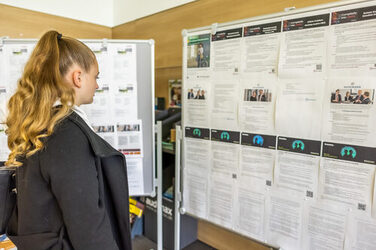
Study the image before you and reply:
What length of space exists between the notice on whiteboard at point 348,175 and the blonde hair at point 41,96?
1.18 m

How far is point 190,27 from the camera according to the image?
210 cm

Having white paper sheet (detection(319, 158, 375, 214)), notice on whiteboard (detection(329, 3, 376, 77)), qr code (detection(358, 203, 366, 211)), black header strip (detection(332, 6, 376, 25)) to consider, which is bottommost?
qr code (detection(358, 203, 366, 211))

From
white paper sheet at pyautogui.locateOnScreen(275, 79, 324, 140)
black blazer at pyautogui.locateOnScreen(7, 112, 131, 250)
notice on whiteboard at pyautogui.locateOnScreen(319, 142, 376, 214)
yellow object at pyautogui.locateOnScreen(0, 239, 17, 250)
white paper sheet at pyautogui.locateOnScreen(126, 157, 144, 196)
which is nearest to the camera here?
black blazer at pyautogui.locateOnScreen(7, 112, 131, 250)

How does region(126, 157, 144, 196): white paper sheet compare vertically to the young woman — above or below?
below

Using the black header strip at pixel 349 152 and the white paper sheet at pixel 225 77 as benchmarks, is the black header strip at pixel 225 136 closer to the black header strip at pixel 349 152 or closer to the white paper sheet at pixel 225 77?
the white paper sheet at pixel 225 77

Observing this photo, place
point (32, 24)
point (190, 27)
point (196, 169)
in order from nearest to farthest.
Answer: point (196, 169)
point (190, 27)
point (32, 24)

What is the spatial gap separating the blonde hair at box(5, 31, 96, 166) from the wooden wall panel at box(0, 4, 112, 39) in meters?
1.69

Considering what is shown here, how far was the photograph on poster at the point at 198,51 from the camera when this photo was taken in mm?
1578

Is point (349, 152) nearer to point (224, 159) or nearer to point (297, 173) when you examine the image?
point (297, 173)

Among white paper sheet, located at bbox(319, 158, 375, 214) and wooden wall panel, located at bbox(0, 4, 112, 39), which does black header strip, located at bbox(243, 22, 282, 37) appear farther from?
wooden wall panel, located at bbox(0, 4, 112, 39)

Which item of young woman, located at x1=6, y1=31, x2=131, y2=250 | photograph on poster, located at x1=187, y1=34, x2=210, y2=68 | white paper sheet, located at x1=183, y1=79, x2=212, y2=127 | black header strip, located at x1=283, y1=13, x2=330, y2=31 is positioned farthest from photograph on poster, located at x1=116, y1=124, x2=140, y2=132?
black header strip, located at x1=283, y1=13, x2=330, y2=31

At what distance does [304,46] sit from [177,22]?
132cm

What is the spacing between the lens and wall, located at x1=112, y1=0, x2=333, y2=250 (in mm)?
1717

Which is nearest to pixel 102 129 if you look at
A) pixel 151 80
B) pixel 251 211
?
pixel 151 80
